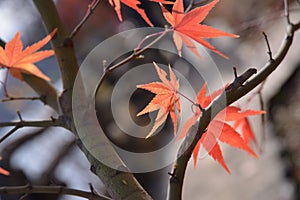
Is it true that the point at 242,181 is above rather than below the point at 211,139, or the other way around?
below

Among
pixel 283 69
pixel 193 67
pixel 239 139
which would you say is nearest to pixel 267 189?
pixel 283 69

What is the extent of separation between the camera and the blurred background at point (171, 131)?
5.06 feet

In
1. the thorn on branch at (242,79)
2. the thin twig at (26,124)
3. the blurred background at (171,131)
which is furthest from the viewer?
the blurred background at (171,131)

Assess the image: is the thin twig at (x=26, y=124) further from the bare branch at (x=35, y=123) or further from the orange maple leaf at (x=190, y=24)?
the orange maple leaf at (x=190, y=24)

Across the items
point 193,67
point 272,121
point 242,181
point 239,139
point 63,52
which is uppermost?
point 63,52

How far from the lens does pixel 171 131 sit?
1779mm

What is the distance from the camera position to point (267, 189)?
1.52 meters

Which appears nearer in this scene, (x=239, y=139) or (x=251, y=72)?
(x=251, y=72)

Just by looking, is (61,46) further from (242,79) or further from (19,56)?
(242,79)

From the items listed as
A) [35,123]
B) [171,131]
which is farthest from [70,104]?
[171,131]

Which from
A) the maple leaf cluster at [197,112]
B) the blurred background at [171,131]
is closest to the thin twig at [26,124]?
the maple leaf cluster at [197,112]

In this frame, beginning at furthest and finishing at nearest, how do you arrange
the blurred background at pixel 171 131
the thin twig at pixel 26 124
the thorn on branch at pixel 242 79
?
the blurred background at pixel 171 131
the thin twig at pixel 26 124
the thorn on branch at pixel 242 79

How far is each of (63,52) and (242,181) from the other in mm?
1039

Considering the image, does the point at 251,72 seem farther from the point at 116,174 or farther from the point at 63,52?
the point at 63,52
